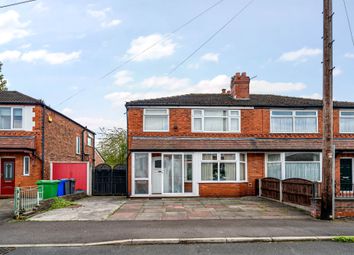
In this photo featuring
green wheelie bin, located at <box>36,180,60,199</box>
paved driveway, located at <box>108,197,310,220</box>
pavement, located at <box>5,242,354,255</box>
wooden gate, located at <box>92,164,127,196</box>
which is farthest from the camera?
wooden gate, located at <box>92,164,127,196</box>

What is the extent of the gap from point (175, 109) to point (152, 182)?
4.21 m

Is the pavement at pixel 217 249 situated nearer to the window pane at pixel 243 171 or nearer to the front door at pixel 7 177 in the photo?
the window pane at pixel 243 171

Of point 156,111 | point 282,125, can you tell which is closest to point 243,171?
point 282,125

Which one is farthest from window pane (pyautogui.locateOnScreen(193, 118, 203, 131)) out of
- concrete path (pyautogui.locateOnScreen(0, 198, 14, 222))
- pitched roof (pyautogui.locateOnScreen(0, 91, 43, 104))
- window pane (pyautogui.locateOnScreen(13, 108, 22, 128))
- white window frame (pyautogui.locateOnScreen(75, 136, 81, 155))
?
white window frame (pyautogui.locateOnScreen(75, 136, 81, 155))

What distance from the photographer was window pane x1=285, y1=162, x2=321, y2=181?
19953 millimetres

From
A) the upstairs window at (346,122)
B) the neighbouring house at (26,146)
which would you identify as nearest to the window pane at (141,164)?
the neighbouring house at (26,146)

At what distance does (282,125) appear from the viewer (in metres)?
20.7

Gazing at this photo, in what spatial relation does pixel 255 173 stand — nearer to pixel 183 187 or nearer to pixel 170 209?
pixel 183 187

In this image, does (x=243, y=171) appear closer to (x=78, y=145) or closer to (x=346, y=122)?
(x=346, y=122)

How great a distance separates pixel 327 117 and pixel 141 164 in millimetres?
10318

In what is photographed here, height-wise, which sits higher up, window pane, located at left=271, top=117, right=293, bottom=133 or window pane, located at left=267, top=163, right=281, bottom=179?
window pane, located at left=271, top=117, right=293, bottom=133

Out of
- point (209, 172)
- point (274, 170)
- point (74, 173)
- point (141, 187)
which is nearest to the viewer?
point (141, 187)

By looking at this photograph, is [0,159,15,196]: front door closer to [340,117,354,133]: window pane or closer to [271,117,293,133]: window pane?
[271,117,293,133]: window pane

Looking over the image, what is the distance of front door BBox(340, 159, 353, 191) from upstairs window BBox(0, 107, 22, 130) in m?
18.1
